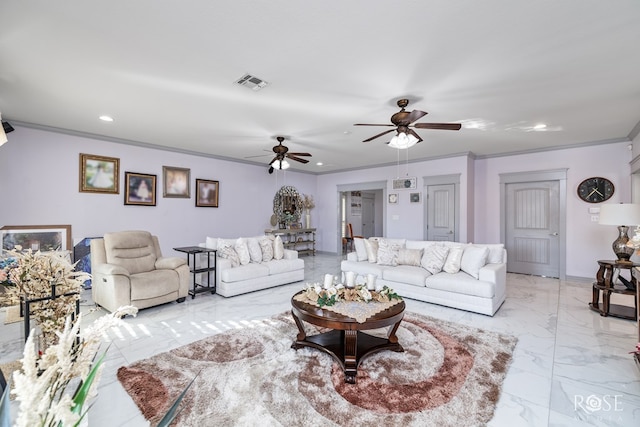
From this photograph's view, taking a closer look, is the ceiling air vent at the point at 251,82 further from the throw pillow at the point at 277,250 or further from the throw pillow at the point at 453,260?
the throw pillow at the point at 453,260

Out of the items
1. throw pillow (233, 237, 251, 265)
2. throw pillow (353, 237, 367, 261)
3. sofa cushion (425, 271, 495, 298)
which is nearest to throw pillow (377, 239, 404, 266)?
throw pillow (353, 237, 367, 261)

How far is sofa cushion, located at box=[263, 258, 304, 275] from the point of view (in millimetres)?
4965

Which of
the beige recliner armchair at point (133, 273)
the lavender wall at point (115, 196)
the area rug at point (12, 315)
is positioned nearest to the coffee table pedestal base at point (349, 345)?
the beige recliner armchair at point (133, 273)

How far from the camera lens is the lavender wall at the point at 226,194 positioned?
4.41 metres

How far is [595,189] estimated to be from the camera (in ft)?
16.9

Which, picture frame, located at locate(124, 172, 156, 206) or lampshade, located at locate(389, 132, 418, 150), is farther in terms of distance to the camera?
picture frame, located at locate(124, 172, 156, 206)

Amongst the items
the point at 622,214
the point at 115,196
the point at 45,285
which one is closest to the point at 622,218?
the point at 622,214

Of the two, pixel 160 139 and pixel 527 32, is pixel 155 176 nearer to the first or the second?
pixel 160 139

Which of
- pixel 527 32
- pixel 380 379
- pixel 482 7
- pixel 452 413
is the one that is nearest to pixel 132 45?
pixel 482 7

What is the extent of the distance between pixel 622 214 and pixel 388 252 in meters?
2.89

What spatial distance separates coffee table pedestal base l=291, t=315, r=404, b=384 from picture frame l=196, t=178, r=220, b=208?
14.6 ft

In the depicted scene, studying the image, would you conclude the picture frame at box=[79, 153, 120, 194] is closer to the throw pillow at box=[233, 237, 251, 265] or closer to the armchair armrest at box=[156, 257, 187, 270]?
the armchair armrest at box=[156, 257, 187, 270]

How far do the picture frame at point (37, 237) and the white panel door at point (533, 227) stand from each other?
8076mm

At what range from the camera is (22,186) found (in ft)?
14.2
